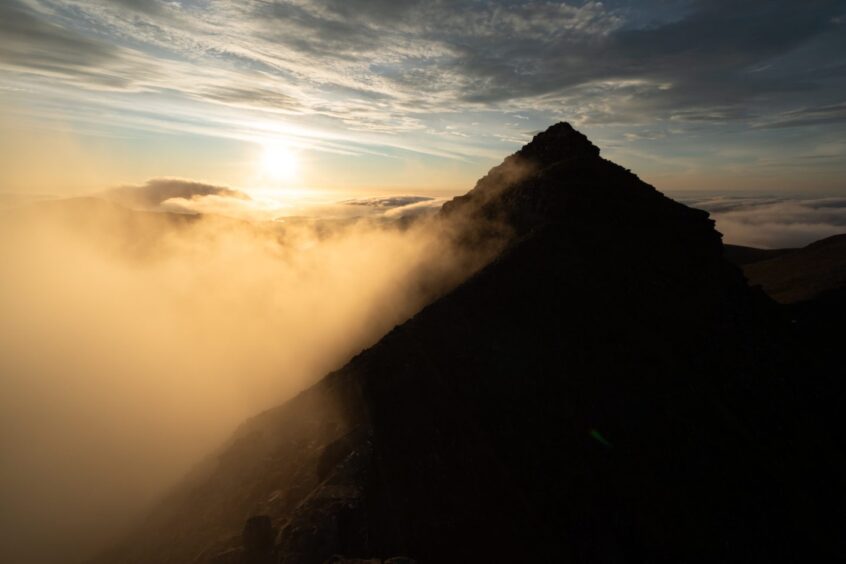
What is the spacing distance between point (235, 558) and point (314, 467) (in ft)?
24.6

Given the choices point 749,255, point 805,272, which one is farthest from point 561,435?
point 749,255

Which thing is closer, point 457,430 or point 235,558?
point 235,558

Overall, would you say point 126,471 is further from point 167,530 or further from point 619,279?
point 619,279

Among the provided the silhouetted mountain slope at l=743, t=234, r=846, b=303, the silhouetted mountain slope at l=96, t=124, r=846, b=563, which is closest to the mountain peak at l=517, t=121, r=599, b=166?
the silhouetted mountain slope at l=96, t=124, r=846, b=563

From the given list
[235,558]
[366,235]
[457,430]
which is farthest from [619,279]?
[366,235]

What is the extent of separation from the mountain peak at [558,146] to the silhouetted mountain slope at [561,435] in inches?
446

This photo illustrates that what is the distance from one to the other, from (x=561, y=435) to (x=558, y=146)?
38185mm

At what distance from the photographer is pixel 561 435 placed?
3094 cm

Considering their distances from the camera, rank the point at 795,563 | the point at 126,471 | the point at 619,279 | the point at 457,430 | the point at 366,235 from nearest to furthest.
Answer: the point at 795,563 < the point at 457,430 < the point at 619,279 < the point at 126,471 < the point at 366,235

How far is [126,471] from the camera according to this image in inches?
2968

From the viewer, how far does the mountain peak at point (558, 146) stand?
177 ft

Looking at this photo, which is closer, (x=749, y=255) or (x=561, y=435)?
(x=561, y=435)

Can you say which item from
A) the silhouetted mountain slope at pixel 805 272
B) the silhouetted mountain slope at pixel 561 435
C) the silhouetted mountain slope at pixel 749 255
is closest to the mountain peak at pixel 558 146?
the silhouetted mountain slope at pixel 561 435

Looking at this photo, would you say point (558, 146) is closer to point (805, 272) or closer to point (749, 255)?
point (805, 272)
